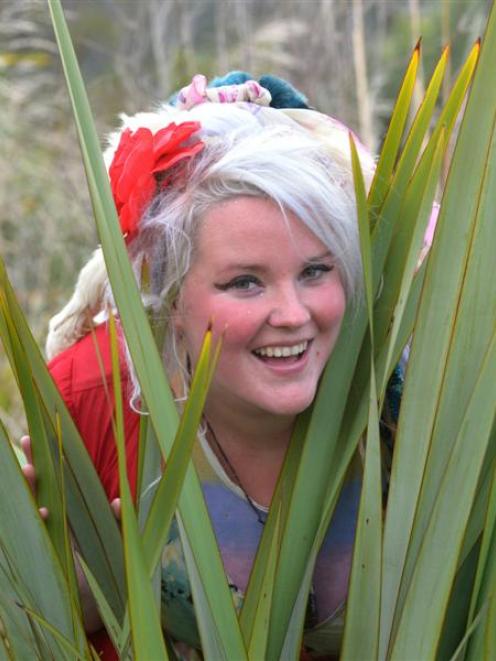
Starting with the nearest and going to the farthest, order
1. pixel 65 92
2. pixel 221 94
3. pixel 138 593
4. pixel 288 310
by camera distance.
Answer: pixel 138 593 → pixel 288 310 → pixel 221 94 → pixel 65 92

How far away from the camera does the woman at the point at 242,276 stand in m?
1.34

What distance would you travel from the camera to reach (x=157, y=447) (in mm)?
1210

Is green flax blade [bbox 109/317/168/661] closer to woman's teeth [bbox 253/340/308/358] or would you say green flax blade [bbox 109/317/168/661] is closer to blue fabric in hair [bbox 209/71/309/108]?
woman's teeth [bbox 253/340/308/358]

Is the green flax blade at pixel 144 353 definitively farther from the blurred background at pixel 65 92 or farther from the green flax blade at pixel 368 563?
the blurred background at pixel 65 92

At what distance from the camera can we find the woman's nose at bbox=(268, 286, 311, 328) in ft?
4.34

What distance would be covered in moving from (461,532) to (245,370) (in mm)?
380

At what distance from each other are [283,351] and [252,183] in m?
0.18

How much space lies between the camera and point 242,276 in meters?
1.35

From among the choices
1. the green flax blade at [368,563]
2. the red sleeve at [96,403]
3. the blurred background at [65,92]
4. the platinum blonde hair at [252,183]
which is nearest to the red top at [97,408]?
the red sleeve at [96,403]

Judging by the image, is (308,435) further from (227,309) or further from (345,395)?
(227,309)

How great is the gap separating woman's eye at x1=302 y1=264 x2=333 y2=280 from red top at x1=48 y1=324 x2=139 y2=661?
29 cm

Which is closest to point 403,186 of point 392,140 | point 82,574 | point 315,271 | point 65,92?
point 392,140

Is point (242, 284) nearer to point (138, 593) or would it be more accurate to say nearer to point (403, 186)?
point (403, 186)

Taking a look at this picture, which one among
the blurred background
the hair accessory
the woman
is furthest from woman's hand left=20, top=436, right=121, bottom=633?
the blurred background
